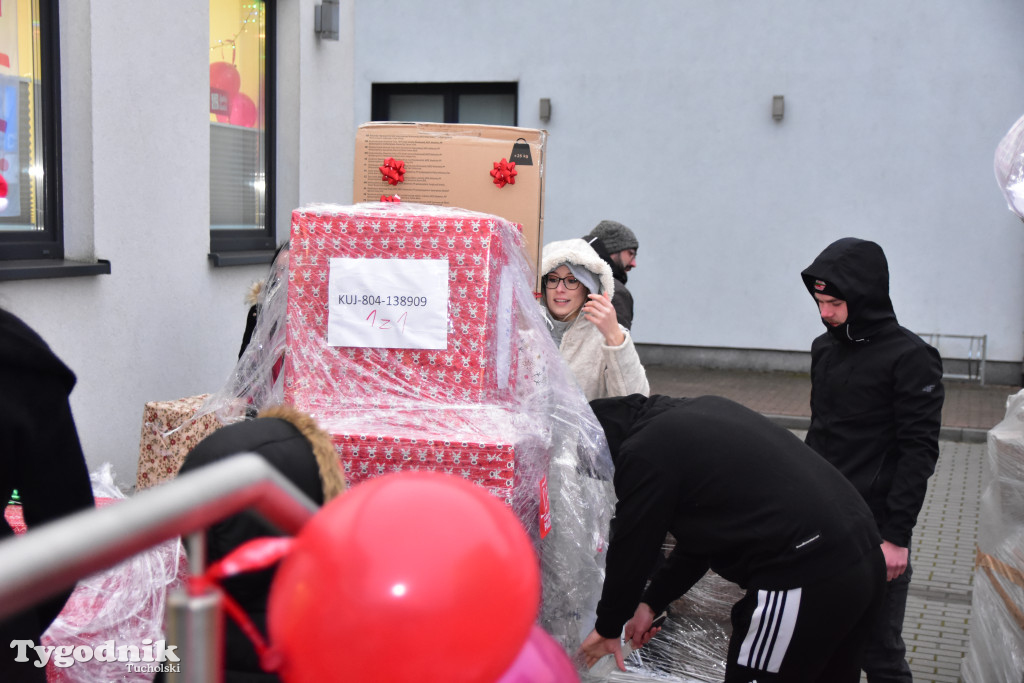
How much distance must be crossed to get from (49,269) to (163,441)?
90cm

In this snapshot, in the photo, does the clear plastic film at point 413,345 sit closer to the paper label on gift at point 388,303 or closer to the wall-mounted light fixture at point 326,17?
the paper label on gift at point 388,303

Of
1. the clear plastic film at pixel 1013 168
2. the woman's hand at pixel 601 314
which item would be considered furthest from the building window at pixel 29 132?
the clear plastic film at pixel 1013 168

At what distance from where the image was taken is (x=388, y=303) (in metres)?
2.48

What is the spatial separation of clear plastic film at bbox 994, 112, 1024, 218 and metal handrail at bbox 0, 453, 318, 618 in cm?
305

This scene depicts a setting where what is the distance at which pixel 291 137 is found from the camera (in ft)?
20.7

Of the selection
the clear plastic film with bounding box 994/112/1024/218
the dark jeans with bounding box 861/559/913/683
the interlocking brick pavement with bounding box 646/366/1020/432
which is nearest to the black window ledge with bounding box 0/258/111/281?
the dark jeans with bounding box 861/559/913/683

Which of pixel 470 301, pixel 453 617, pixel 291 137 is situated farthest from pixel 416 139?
pixel 291 137

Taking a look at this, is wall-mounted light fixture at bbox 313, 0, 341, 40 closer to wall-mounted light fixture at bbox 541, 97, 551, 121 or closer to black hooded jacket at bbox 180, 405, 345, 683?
black hooded jacket at bbox 180, 405, 345, 683

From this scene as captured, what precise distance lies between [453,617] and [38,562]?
28 cm

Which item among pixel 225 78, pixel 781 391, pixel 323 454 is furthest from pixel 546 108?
pixel 323 454

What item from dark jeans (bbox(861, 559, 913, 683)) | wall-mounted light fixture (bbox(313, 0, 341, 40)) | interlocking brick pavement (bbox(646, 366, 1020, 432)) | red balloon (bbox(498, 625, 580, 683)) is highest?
wall-mounted light fixture (bbox(313, 0, 341, 40))

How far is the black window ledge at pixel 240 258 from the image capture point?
5.47 metres

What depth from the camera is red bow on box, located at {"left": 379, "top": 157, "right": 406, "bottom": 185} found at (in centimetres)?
332

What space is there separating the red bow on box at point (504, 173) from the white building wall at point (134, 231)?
2.18 m
